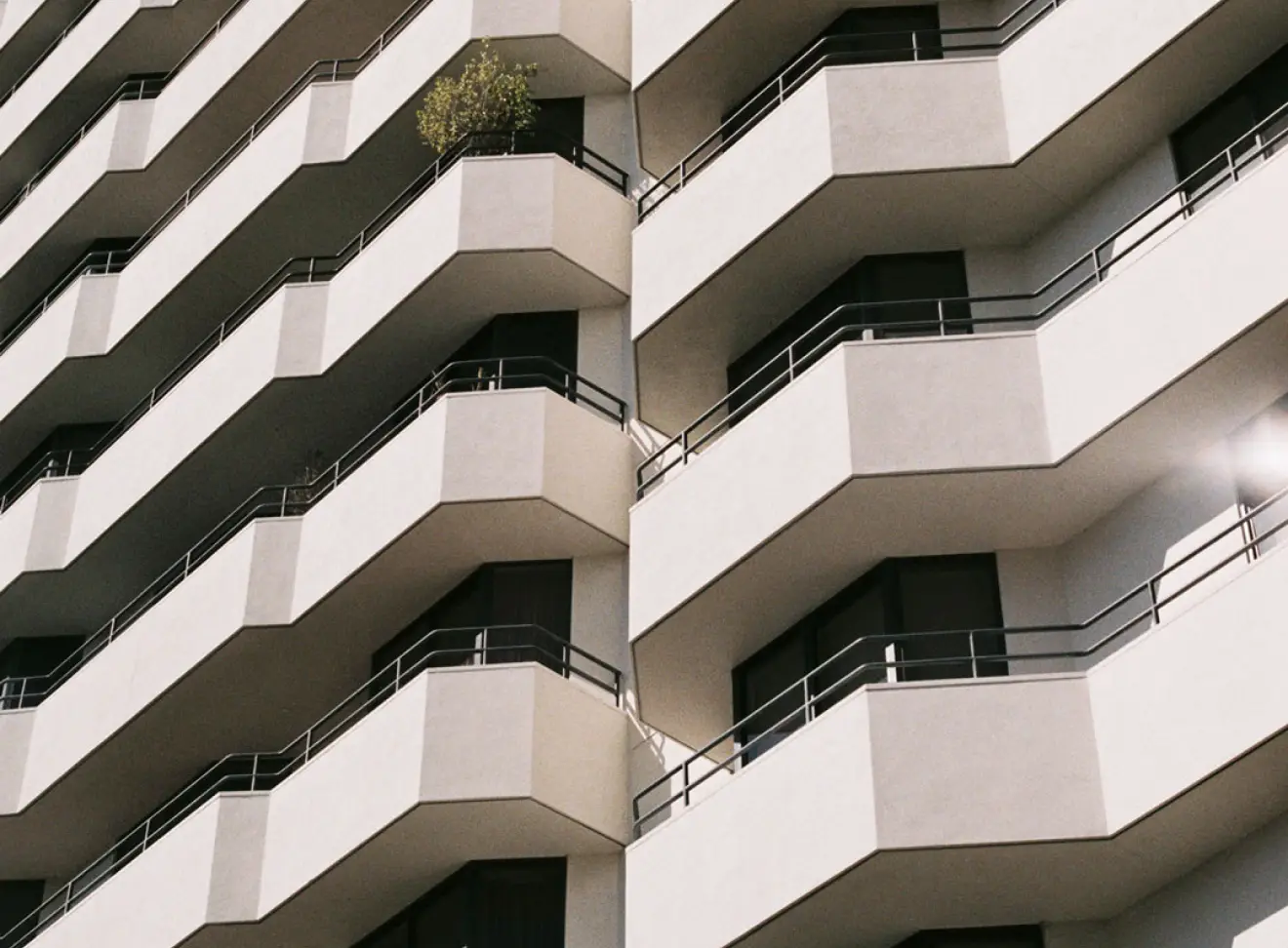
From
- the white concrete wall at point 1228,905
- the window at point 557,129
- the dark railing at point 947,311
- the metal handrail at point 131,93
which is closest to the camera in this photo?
the white concrete wall at point 1228,905

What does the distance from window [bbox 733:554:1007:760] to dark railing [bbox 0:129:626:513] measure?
14.3 feet

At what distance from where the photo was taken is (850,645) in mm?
19719

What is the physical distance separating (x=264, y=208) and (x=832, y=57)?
29.7ft

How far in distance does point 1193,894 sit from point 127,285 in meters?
19.8

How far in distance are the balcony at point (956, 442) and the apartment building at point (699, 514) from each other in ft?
0.16

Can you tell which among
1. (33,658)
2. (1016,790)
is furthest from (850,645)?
(33,658)

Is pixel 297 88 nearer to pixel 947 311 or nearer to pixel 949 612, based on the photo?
pixel 947 311

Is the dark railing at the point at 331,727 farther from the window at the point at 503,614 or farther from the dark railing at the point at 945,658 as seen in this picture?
the dark railing at the point at 945,658

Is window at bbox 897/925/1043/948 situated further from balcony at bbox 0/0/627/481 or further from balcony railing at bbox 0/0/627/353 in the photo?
balcony at bbox 0/0/627/481

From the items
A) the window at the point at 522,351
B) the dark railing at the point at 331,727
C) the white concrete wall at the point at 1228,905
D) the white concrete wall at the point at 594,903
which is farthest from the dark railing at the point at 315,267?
the white concrete wall at the point at 1228,905

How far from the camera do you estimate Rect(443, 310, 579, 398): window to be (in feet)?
80.3

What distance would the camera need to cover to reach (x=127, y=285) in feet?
102

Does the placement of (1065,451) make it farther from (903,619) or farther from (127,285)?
(127,285)

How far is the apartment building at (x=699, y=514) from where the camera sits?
57.7 feet
